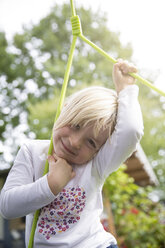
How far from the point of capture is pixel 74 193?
3.80ft

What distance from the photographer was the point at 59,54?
457 inches

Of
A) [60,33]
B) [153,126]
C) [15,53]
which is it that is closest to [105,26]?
[60,33]

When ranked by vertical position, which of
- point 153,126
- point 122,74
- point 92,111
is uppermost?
point 122,74

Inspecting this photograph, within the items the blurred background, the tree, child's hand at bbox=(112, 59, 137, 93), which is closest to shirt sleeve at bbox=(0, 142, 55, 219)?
child's hand at bbox=(112, 59, 137, 93)

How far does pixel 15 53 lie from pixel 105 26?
12.9 feet

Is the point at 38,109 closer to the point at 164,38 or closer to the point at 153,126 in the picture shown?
the point at 153,126

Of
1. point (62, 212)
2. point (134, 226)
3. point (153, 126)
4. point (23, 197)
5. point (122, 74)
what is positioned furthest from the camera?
point (153, 126)

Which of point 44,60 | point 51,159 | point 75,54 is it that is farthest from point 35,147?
point 44,60

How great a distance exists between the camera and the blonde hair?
1127mm

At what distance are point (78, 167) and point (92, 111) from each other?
0.83 ft

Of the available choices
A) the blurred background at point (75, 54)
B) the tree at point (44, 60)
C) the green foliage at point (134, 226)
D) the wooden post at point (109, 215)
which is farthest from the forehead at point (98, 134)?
the tree at point (44, 60)

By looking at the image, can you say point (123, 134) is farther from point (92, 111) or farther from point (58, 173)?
point (58, 173)

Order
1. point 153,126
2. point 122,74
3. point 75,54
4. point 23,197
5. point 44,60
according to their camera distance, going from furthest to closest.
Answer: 1. point 44,60
2. point 75,54
3. point 153,126
4. point 122,74
5. point 23,197

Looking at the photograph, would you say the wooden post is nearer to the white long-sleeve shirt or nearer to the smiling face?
the white long-sleeve shirt
